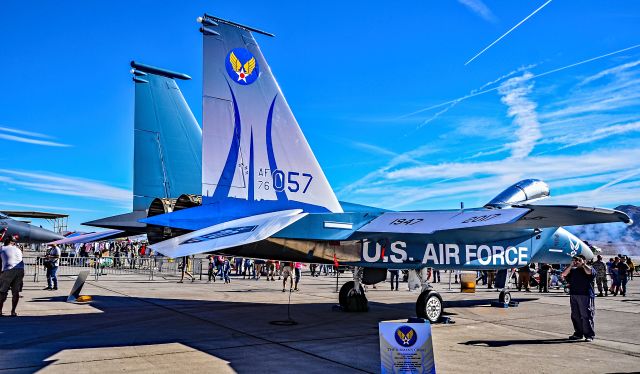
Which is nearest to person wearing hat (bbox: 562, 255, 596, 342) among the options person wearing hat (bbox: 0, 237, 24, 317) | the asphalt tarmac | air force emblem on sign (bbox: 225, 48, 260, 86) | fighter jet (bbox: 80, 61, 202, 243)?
the asphalt tarmac

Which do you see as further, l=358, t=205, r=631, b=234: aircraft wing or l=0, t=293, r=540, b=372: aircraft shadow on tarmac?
l=358, t=205, r=631, b=234: aircraft wing

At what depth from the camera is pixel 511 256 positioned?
454 inches

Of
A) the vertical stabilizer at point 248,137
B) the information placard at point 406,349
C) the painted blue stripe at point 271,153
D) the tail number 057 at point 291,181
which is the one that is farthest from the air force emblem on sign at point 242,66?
the information placard at point 406,349

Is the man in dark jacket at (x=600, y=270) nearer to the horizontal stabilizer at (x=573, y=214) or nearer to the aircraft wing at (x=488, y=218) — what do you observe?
the aircraft wing at (x=488, y=218)

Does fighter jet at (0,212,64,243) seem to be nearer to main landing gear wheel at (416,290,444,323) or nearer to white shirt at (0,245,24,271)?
white shirt at (0,245,24,271)

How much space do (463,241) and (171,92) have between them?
9.63 meters

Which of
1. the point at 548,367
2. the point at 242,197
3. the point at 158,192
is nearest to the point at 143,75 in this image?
the point at 158,192

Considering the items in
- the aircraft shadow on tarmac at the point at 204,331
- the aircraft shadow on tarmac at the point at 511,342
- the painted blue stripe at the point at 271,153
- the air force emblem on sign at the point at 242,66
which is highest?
the air force emblem on sign at the point at 242,66

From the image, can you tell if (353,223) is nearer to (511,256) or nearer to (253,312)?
(253,312)

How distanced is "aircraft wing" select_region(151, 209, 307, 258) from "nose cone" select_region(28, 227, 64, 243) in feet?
65.2

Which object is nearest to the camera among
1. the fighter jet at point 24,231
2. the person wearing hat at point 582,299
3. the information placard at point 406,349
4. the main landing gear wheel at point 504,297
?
the information placard at point 406,349

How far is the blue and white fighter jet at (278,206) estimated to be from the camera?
27.8ft

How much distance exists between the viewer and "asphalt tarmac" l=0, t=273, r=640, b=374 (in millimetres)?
5941

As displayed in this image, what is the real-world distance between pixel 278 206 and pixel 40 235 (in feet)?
65.8
